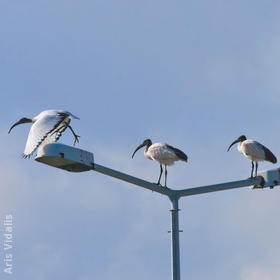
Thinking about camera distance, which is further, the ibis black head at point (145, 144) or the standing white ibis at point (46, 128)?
the ibis black head at point (145, 144)

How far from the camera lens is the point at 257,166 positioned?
61.5 feet

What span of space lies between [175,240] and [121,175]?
3.54ft

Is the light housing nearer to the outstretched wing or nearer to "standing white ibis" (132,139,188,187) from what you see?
the outstretched wing

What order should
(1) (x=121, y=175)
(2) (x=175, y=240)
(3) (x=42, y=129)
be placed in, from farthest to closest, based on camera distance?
(3) (x=42, y=129) → (2) (x=175, y=240) → (1) (x=121, y=175)

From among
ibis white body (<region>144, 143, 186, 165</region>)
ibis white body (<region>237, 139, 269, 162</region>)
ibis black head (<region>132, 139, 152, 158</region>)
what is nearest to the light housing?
ibis white body (<region>144, 143, 186, 165</region>)

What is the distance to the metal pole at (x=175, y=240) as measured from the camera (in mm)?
10055

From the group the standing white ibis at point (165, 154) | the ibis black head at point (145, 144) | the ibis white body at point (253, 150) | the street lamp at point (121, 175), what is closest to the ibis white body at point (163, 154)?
the standing white ibis at point (165, 154)

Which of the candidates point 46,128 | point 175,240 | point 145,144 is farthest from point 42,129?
point 145,144

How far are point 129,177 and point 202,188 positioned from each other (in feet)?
3.29

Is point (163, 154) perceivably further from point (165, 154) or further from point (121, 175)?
point (121, 175)

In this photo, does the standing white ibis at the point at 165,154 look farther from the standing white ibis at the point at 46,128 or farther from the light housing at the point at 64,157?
the light housing at the point at 64,157

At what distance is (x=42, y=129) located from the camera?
41.2 ft

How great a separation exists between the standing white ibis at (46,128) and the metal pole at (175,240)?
228cm

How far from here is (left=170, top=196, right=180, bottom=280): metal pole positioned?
1005 cm
